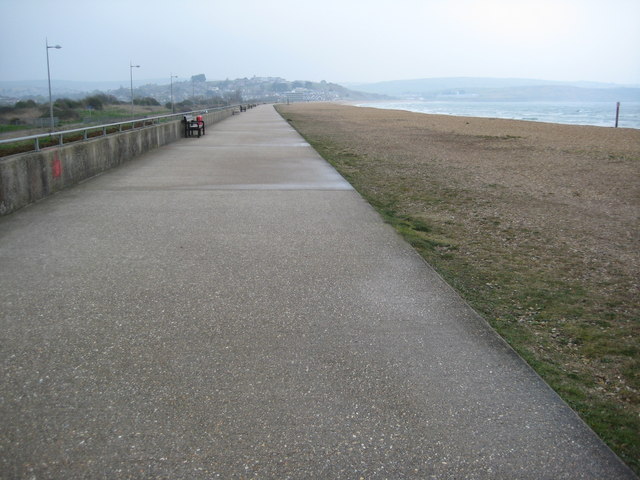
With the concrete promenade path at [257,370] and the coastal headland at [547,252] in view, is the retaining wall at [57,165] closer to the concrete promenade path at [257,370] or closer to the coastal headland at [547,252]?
the concrete promenade path at [257,370]

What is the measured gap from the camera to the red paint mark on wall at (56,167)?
33.3 feet

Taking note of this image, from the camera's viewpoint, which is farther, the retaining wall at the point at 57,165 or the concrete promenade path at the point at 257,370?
the retaining wall at the point at 57,165

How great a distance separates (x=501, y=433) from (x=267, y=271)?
323 cm

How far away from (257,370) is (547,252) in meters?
4.80

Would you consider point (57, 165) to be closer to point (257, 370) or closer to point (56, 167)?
point (56, 167)

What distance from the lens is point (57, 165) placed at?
10367mm

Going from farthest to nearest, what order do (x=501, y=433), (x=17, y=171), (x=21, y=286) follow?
(x=17, y=171)
(x=21, y=286)
(x=501, y=433)

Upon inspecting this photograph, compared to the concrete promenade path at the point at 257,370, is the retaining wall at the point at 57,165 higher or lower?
higher

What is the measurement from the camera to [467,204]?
10.6m

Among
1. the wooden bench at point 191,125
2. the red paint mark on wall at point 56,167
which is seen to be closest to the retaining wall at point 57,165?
the red paint mark on wall at point 56,167

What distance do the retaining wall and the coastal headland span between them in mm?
5455

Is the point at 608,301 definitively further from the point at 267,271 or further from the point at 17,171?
the point at 17,171

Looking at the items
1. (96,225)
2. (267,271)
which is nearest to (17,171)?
(96,225)

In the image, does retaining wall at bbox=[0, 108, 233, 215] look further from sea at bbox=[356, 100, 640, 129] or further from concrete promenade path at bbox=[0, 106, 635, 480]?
sea at bbox=[356, 100, 640, 129]
